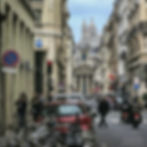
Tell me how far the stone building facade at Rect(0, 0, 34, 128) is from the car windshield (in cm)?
206

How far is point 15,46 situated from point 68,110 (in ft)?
38.0

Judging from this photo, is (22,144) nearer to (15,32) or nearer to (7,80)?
(7,80)

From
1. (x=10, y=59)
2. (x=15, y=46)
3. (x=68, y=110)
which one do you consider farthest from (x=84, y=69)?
(x=10, y=59)

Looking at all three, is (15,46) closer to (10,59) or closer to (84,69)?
(10,59)

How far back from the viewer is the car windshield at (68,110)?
43.9 ft

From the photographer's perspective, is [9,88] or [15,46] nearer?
[9,88]

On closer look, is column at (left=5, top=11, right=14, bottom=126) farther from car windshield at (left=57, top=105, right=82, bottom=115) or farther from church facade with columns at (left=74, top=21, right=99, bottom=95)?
church facade with columns at (left=74, top=21, right=99, bottom=95)

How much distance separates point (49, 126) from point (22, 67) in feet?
56.4

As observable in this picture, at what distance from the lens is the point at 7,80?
21141mm

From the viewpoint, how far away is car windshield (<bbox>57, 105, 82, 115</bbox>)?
43.9 ft

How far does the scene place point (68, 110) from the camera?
13.5 meters

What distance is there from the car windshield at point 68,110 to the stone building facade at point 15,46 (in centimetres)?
206

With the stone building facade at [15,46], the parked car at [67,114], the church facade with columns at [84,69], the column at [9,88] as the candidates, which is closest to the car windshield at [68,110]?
the parked car at [67,114]

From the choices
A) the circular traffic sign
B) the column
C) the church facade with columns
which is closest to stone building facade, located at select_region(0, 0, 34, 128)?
the column
